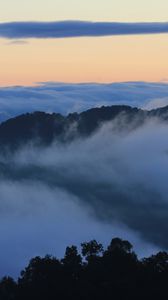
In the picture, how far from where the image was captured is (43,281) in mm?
55250

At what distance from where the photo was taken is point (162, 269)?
55.1 meters

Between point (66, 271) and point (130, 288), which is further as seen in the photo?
point (66, 271)

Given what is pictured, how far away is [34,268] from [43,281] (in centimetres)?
144

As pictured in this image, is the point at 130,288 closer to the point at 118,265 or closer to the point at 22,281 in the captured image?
the point at 118,265

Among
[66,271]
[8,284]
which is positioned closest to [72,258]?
[66,271]

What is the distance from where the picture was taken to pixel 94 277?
54.9 metres

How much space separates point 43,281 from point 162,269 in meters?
8.38

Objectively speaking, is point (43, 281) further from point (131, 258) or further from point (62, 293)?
point (131, 258)

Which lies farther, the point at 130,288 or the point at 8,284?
the point at 8,284

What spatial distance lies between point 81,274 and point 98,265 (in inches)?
53.5

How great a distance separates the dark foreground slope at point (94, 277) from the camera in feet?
173

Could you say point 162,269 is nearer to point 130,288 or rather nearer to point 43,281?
point 130,288

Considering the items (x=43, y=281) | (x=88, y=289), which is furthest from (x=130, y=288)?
(x=43, y=281)

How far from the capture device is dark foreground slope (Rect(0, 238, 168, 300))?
52.9 metres
